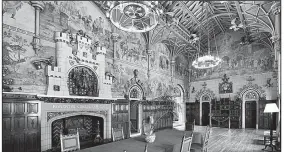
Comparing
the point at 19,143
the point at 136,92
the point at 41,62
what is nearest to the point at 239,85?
the point at 136,92

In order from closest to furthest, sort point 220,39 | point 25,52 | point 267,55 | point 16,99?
point 16,99 → point 25,52 → point 267,55 → point 220,39

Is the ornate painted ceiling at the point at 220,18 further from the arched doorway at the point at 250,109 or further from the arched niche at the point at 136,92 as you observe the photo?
the arched niche at the point at 136,92

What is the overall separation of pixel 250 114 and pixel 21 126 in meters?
15.7

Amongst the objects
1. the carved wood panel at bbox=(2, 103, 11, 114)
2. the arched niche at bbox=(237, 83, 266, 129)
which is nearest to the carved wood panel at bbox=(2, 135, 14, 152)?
the carved wood panel at bbox=(2, 103, 11, 114)

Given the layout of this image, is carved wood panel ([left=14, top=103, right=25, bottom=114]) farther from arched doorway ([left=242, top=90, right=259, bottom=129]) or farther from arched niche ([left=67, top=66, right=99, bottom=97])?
arched doorway ([left=242, top=90, right=259, bottom=129])

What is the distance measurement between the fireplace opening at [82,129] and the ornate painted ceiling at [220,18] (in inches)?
203

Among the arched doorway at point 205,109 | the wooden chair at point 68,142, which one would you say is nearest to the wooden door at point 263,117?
the arched doorway at point 205,109

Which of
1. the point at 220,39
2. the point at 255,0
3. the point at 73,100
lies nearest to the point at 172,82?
the point at 220,39

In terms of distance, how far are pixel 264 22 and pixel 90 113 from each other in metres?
10.4

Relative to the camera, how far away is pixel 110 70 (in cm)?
1003

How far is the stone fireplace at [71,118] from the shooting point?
6906 millimetres

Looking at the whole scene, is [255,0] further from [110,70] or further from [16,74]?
[16,74]

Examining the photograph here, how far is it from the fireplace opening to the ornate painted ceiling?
5165 mm

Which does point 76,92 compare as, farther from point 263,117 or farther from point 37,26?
point 263,117
